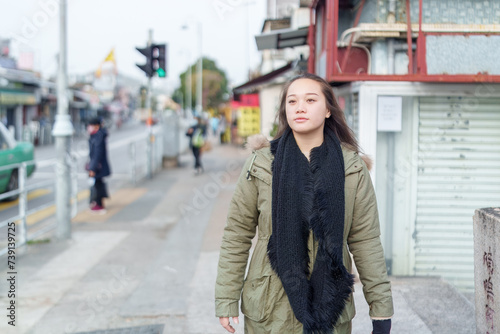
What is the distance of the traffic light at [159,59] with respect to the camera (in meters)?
13.8

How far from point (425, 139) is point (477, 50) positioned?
1.00m

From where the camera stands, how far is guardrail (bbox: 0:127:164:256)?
26.0ft

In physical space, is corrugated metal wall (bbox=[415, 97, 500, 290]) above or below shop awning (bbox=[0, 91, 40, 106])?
below

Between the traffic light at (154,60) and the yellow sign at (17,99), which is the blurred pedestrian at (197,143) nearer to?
the traffic light at (154,60)

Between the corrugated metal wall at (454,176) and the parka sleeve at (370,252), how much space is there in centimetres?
370

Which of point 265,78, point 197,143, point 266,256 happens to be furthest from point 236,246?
point 197,143

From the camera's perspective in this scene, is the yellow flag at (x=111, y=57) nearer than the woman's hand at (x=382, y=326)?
No

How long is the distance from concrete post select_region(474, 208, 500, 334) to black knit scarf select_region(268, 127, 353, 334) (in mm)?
992

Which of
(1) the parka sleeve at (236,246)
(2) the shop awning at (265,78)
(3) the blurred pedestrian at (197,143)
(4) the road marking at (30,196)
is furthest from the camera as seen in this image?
(3) the blurred pedestrian at (197,143)

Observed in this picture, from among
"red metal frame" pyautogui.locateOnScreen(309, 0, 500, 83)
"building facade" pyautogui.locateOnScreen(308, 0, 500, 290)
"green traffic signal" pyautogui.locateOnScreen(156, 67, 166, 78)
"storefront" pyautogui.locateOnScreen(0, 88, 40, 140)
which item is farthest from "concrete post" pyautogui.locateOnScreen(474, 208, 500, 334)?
"storefront" pyautogui.locateOnScreen(0, 88, 40, 140)

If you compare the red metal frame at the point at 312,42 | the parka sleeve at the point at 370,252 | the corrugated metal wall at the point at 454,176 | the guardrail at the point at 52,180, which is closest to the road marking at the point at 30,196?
the guardrail at the point at 52,180

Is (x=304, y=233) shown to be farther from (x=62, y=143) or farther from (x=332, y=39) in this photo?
(x=62, y=143)

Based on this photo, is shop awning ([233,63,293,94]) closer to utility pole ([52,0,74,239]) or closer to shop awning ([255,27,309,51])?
shop awning ([255,27,309,51])

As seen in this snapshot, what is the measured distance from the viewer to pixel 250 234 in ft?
9.04
